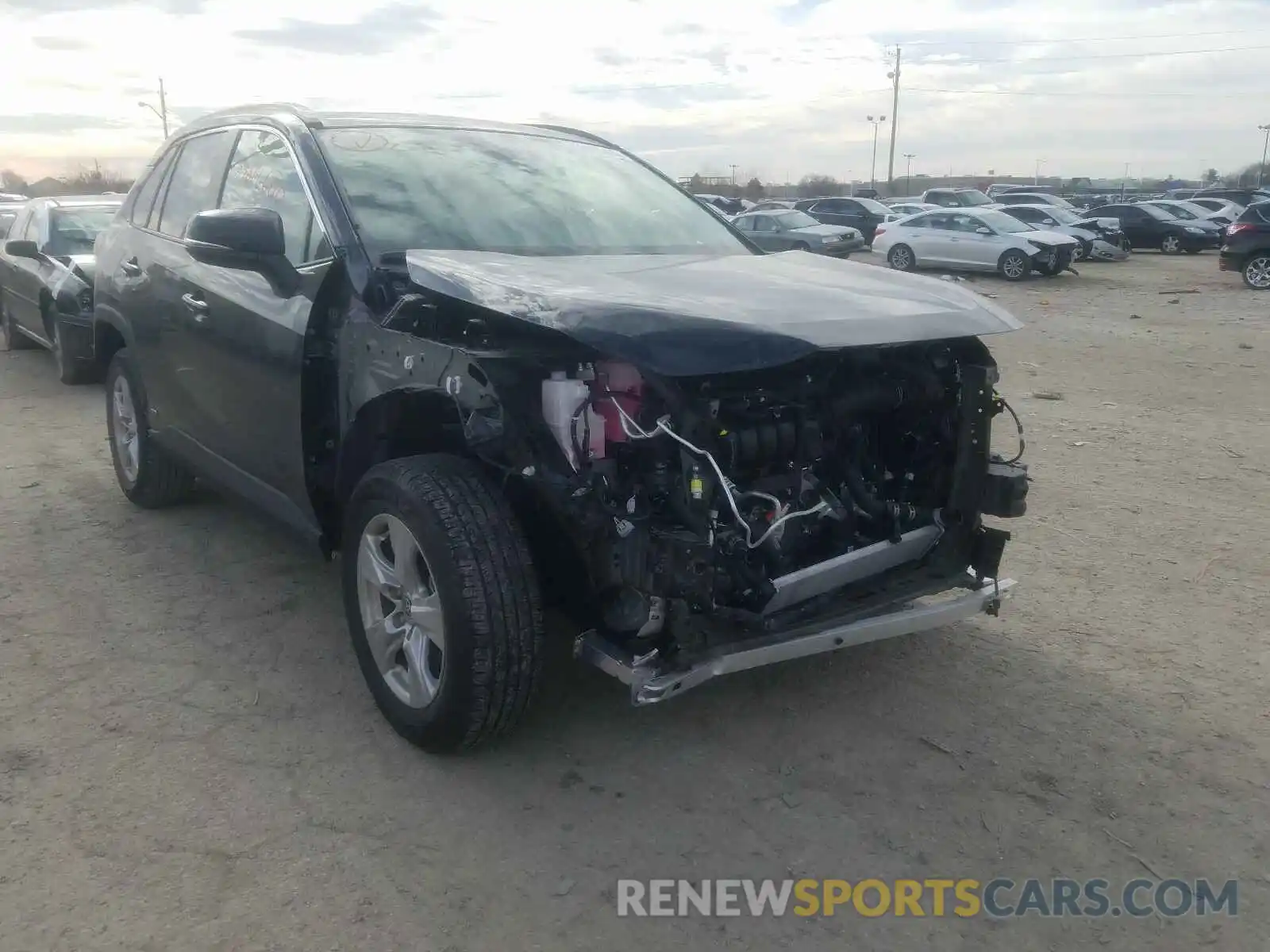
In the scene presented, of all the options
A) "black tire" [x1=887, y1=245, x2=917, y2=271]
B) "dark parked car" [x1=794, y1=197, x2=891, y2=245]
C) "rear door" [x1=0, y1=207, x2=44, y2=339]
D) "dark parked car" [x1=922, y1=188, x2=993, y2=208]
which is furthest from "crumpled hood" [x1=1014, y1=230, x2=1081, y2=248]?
"rear door" [x1=0, y1=207, x2=44, y2=339]

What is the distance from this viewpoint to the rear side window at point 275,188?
3.70m

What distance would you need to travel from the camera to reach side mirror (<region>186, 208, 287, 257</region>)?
345 centimetres

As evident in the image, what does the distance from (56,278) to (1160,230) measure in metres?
26.4

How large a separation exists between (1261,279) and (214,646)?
19.5 meters

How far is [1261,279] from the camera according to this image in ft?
60.5

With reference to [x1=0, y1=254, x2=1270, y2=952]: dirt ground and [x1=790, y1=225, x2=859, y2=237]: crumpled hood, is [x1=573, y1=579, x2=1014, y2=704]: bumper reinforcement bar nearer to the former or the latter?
[x1=0, y1=254, x2=1270, y2=952]: dirt ground

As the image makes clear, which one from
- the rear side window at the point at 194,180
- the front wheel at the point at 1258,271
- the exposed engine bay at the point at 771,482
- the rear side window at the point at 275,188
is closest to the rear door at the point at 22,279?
the rear side window at the point at 194,180

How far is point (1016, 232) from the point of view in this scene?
2162cm

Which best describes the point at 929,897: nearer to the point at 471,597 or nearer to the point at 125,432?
the point at 471,597

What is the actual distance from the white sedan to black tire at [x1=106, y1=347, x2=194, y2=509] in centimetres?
1890

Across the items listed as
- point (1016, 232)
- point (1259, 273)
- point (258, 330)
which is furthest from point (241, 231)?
point (1016, 232)

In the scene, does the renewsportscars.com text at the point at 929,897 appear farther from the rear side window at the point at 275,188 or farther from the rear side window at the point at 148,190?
the rear side window at the point at 148,190

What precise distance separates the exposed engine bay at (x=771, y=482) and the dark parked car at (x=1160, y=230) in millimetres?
26913

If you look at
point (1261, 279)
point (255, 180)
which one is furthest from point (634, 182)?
point (1261, 279)
